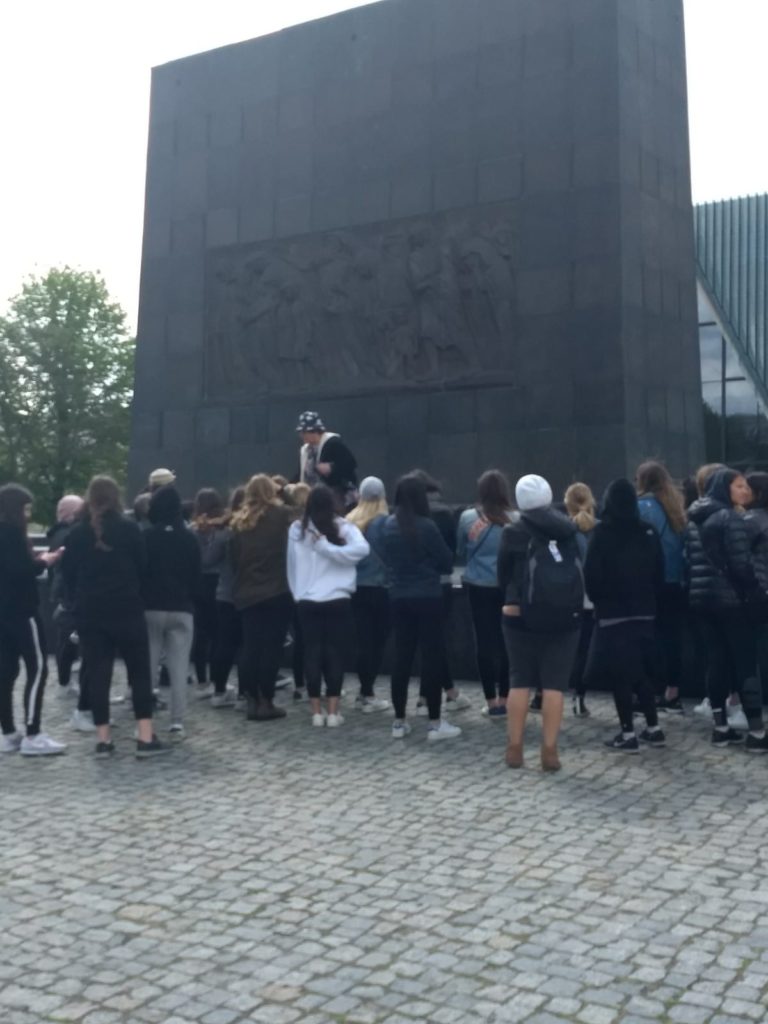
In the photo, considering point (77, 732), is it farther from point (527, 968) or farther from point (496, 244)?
point (496, 244)

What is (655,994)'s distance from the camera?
14.6ft

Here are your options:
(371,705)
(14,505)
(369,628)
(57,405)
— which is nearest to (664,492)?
(369,628)

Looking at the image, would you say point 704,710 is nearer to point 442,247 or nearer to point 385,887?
point 385,887

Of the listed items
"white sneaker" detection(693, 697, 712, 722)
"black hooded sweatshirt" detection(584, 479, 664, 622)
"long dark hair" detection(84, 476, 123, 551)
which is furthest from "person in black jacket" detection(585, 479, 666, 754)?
"long dark hair" detection(84, 476, 123, 551)

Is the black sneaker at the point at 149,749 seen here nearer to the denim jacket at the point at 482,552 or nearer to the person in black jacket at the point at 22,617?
the person in black jacket at the point at 22,617

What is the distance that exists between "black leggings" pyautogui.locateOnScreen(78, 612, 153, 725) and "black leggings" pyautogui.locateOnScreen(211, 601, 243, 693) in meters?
1.75

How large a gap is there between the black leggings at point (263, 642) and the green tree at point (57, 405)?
3706cm

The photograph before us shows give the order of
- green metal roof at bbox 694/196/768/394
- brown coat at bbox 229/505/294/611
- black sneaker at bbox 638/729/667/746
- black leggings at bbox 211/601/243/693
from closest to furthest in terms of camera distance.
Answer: black sneaker at bbox 638/729/667/746 → brown coat at bbox 229/505/294/611 → black leggings at bbox 211/601/243/693 → green metal roof at bbox 694/196/768/394

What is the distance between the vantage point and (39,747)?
28.9 ft

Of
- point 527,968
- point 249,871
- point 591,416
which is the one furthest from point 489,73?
point 527,968

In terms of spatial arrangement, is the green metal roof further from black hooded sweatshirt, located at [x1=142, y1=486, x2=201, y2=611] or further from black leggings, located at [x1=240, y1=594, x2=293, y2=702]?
black hooded sweatshirt, located at [x1=142, y1=486, x2=201, y2=611]

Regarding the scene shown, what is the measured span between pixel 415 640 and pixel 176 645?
1698 mm

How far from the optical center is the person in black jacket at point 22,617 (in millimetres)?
8797

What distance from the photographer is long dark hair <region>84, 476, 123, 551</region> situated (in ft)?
28.3
